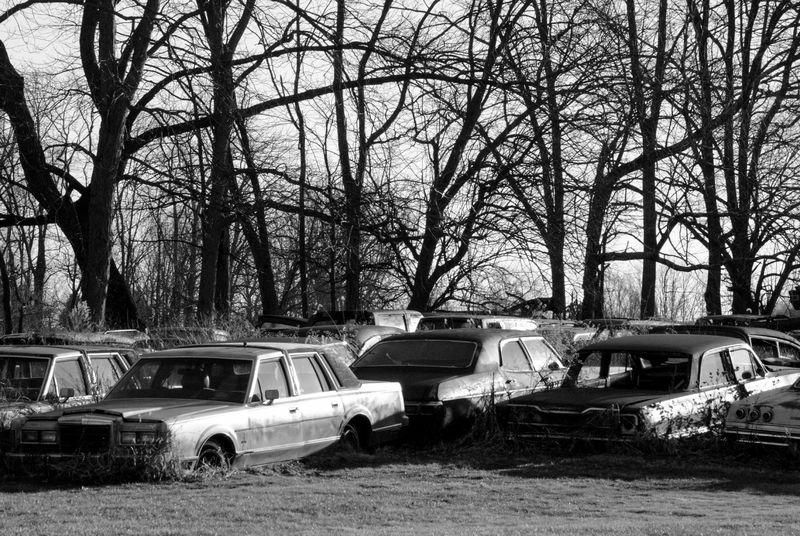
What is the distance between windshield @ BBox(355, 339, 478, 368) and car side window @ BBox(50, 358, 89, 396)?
137 inches

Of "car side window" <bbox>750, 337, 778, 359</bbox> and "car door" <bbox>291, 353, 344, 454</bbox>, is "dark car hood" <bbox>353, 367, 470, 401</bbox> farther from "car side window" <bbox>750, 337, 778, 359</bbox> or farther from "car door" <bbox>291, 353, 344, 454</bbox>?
"car side window" <bbox>750, 337, 778, 359</bbox>

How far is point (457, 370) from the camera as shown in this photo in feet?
44.0

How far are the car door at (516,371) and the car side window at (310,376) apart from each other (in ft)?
9.06

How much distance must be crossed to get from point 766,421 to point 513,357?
392 cm

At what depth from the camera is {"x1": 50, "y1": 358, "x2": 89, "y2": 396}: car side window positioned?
40.7ft

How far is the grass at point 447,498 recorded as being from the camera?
757 centimetres

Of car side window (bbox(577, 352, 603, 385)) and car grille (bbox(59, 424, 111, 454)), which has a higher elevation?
car side window (bbox(577, 352, 603, 385))

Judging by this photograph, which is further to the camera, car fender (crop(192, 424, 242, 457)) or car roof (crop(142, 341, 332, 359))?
car roof (crop(142, 341, 332, 359))

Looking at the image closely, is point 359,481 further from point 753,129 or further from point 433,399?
point 753,129

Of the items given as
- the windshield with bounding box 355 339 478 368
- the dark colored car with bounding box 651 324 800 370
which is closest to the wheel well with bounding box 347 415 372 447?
the windshield with bounding box 355 339 478 368

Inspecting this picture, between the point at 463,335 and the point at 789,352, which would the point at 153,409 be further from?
the point at 789,352

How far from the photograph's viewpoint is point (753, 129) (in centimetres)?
2886

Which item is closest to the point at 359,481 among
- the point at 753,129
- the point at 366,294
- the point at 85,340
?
the point at 85,340

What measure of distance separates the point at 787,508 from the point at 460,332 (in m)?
6.20
